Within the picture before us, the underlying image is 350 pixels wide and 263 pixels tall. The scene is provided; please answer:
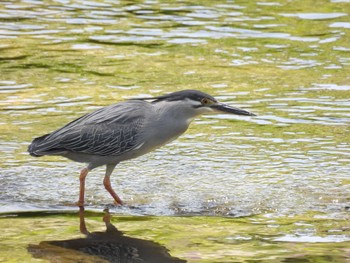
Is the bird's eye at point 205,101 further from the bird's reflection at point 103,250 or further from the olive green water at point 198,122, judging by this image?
the bird's reflection at point 103,250

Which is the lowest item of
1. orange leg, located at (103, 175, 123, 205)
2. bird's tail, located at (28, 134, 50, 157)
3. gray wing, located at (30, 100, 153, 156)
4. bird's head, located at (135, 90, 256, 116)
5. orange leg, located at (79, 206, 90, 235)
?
orange leg, located at (79, 206, 90, 235)

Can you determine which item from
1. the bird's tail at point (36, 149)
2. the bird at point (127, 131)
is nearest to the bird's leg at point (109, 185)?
the bird at point (127, 131)

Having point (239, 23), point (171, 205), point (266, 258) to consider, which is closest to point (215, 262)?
point (266, 258)

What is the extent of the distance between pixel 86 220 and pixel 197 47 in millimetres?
7143

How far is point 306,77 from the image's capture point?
48.9ft

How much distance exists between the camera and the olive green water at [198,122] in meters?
9.30

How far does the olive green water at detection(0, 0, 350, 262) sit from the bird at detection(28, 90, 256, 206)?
437 millimetres

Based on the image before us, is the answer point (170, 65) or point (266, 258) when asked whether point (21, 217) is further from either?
point (170, 65)

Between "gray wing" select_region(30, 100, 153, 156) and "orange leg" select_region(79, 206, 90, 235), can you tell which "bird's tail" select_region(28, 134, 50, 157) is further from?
"orange leg" select_region(79, 206, 90, 235)

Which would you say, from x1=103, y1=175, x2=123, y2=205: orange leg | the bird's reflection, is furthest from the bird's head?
the bird's reflection

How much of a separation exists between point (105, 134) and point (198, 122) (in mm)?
3151

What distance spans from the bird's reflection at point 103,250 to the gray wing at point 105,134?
1.14 m

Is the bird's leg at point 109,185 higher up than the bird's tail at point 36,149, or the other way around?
the bird's tail at point 36,149

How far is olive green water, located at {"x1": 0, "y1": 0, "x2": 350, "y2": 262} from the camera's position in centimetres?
930
